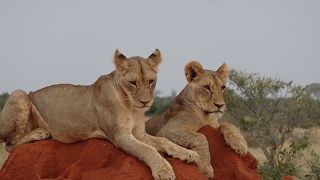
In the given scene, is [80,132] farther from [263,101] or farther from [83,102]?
[263,101]

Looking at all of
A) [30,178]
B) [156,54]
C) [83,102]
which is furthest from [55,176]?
[156,54]

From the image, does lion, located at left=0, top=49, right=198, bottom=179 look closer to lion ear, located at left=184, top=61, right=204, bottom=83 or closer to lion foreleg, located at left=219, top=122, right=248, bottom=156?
lion foreleg, located at left=219, top=122, right=248, bottom=156

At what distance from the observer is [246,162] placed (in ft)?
26.0

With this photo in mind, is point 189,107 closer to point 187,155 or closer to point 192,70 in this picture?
point 192,70

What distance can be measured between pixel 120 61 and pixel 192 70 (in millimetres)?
1268

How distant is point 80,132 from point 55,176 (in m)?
0.63

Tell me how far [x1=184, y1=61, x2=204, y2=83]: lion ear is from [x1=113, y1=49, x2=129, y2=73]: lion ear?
1176 mm

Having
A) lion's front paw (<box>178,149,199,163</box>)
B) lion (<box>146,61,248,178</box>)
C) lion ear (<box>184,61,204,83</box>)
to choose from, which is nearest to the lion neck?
lion (<box>146,61,248,178</box>)

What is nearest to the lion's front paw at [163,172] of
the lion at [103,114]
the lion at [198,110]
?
the lion at [103,114]

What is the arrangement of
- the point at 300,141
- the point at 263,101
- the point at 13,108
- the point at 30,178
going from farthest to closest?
the point at 263,101 < the point at 300,141 < the point at 13,108 < the point at 30,178

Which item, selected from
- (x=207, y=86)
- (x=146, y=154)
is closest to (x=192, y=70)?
(x=207, y=86)

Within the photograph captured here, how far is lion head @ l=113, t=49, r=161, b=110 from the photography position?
7.27 m

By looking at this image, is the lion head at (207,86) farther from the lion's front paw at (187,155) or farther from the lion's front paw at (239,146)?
the lion's front paw at (187,155)

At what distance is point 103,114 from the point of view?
25.1 feet
